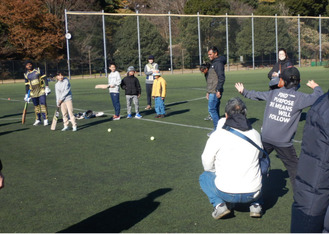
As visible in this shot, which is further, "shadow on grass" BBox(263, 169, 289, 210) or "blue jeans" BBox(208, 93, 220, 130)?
"blue jeans" BBox(208, 93, 220, 130)

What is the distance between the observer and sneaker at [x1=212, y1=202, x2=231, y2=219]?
5207 millimetres

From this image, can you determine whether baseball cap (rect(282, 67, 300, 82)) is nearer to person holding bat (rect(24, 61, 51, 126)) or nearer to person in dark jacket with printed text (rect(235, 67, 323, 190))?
person in dark jacket with printed text (rect(235, 67, 323, 190))

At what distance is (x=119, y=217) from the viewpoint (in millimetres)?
5508

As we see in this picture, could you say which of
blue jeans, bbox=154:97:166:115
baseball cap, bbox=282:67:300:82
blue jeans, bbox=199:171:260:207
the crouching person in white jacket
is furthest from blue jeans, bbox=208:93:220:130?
the crouching person in white jacket

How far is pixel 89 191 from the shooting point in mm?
6598

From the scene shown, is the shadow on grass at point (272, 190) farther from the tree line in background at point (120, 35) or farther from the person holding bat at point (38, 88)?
the tree line in background at point (120, 35)

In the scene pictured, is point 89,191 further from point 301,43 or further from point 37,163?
point 301,43

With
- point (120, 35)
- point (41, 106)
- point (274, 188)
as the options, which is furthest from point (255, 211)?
point (120, 35)

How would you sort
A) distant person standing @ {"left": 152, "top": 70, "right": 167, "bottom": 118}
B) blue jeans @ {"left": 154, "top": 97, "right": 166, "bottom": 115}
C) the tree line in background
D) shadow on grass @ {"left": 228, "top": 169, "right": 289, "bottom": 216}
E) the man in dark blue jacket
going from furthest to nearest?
the tree line in background < blue jeans @ {"left": 154, "top": 97, "right": 166, "bottom": 115} < distant person standing @ {"left": 152, "top": 70, "right": 167, "bottom": 118} < shadow on grass @ {"left": 228, "top": 169, "right": 289, "bottom": 216} < the man in dark blue jacket

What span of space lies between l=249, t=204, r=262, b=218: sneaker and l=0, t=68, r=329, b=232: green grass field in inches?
2.7

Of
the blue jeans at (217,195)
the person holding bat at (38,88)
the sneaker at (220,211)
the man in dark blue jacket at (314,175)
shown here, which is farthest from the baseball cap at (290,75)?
the person holding bat at (38,88)

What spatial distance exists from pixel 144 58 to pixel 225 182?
42126 millimetres

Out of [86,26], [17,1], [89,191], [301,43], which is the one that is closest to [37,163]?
[89,191]

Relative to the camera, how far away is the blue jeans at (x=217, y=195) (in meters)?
5.14
